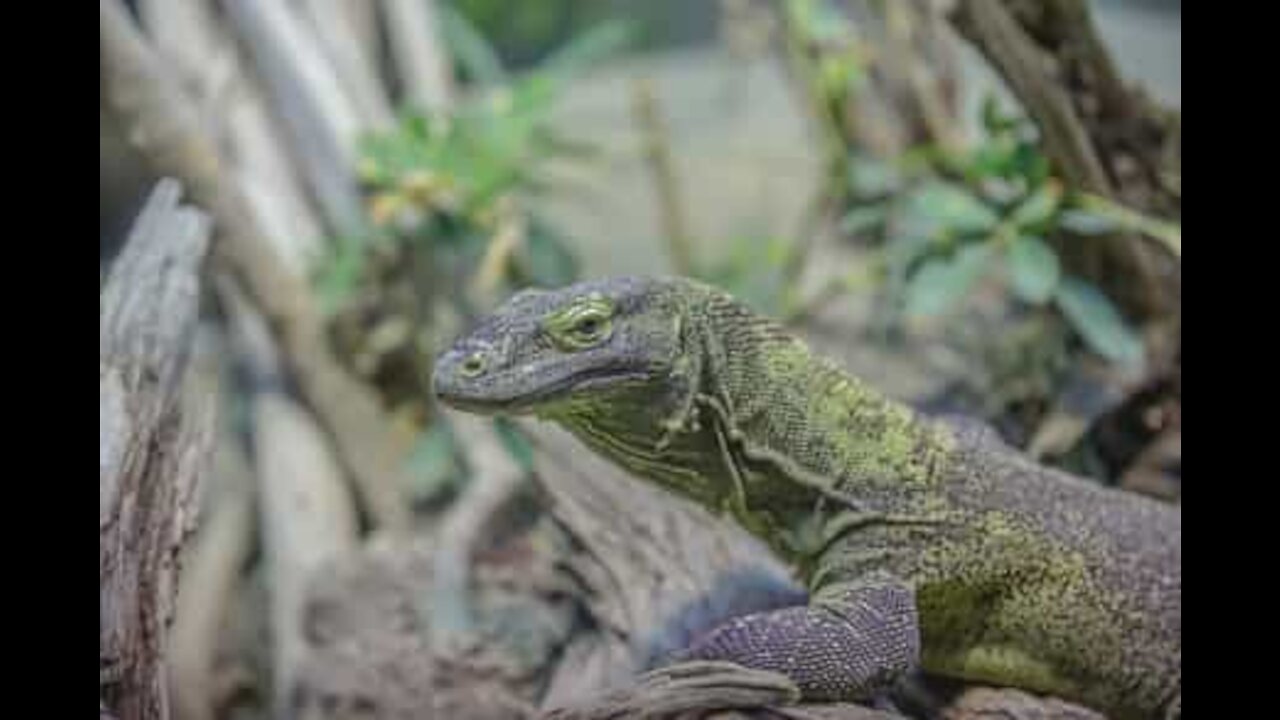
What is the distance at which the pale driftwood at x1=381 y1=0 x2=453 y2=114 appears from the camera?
4957 mm

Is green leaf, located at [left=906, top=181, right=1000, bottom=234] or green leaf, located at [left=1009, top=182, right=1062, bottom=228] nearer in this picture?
green leaf, located at [left=1009, top=182, right=1062, bottom=228]

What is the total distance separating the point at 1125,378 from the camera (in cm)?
360

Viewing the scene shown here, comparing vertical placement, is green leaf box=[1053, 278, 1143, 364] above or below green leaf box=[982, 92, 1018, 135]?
below

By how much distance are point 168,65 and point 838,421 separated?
247cm

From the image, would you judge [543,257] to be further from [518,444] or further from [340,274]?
[518,444]

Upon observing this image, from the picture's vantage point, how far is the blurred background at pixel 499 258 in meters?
3.33

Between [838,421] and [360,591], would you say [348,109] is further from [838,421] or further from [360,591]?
[838,421]

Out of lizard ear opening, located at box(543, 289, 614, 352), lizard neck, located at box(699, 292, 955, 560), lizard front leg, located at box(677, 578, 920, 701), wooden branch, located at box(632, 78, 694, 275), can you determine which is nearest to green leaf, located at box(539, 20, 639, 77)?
wooden branch, located at box(632, 78, 694, 275)

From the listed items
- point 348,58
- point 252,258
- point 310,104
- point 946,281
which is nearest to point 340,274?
point 252,258

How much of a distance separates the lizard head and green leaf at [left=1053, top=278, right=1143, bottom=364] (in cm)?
155

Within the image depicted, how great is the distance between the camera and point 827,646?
7.36 feet

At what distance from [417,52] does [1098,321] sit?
2.73m

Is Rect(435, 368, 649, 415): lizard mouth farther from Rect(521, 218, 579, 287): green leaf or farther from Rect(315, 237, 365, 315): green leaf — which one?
Rect(315, 237, 365, 315): green leaf

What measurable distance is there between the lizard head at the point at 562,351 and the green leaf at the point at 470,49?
9.14 feet
